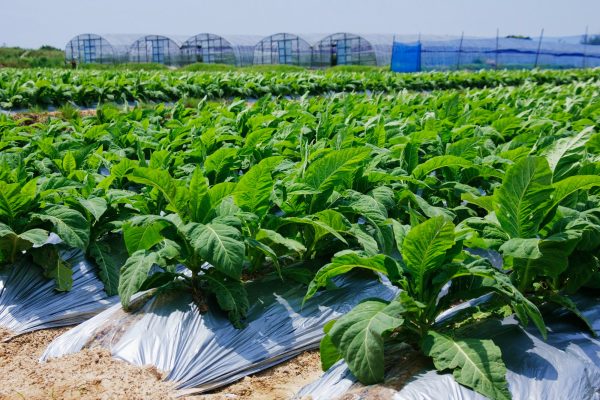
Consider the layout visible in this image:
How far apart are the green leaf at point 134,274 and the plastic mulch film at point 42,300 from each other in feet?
1.71

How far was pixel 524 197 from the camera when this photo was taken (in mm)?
2311

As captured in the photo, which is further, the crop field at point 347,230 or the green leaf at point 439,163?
the green leaf at point 439,163

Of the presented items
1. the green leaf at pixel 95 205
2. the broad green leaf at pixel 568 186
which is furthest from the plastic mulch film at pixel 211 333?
the broad green leaf at pixel 568 186

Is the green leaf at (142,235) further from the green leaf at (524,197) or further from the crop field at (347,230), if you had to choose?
the green leaf at (524,197)

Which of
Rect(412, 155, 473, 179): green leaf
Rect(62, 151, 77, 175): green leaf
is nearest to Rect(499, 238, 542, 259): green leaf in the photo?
Rect(412, 155, 473, 179): green leaf

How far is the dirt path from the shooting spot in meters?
2.15

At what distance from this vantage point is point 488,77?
17625mm

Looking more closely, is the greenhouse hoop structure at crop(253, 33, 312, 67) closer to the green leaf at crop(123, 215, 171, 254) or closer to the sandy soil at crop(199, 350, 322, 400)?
the green leaf at crop(123, 215, 171, 254)

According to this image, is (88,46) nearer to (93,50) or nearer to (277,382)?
(93,50)

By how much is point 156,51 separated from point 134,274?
88.3 ft

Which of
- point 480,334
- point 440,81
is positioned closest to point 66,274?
point 480,334

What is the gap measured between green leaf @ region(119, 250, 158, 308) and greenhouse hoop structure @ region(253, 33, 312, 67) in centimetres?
2644

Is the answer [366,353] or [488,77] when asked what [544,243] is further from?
[488,77]

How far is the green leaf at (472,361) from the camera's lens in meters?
1.83
